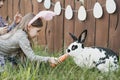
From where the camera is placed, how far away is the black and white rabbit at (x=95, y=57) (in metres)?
3.87

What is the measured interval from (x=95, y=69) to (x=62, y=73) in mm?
446

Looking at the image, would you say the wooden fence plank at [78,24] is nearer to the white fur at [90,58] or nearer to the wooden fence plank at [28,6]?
the white fur at [90,58]

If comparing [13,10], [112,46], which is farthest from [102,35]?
[13,10]

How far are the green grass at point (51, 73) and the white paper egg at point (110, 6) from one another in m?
0.79

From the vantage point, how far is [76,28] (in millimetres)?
4988

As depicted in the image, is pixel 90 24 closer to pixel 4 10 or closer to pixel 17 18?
pixel 17 18

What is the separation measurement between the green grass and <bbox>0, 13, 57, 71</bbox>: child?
0.26 feet

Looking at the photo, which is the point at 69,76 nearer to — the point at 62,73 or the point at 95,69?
the point at 62,73

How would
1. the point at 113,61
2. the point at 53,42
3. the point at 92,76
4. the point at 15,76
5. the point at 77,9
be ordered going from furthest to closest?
the point at 53,42 < the point at 77,9 < the point at 113,61 < the point at 92,76 < the point at 15,76

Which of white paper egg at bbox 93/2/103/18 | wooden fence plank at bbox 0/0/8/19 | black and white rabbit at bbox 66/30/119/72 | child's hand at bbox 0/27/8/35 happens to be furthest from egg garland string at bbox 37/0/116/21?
wooden fence plank at bbox 0/0/8/19

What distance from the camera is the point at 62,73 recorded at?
3605mm

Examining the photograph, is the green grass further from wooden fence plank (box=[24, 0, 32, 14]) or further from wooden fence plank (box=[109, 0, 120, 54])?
wooden fence plank (box=[24, 0, 32, 14])

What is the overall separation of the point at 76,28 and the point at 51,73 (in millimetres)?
1576

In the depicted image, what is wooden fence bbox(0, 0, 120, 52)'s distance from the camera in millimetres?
4383
